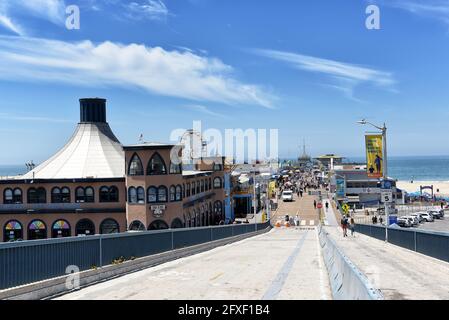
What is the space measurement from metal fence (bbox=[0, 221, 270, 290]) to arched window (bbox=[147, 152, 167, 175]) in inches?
853

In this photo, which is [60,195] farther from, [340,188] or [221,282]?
[340,188]

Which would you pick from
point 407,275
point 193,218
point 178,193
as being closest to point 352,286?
point 407,275

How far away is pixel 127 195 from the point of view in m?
44.2

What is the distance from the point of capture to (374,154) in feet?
99.0

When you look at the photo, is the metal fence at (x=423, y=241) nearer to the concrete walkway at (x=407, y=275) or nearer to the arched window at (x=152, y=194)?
the concrete walkway at (x=407, y=275)

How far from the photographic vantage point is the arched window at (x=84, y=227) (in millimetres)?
45688

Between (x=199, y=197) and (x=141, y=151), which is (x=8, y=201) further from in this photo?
(x=199, y=197)

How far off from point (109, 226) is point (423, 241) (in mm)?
29943

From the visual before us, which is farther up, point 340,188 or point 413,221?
point 340,188

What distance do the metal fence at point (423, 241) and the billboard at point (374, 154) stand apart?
11.1 ft

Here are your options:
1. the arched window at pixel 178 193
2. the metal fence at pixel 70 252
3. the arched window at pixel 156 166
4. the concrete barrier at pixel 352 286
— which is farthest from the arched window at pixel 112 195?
the concrete barrier at pixel 352 286

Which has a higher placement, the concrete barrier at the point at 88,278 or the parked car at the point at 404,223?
the concrete barrier at the point at 88,278

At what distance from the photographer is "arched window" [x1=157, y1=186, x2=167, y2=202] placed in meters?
43.9

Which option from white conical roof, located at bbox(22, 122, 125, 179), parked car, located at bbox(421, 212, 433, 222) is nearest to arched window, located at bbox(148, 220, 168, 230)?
white conical roof, located at bbox(22, 122, 125, 179)
